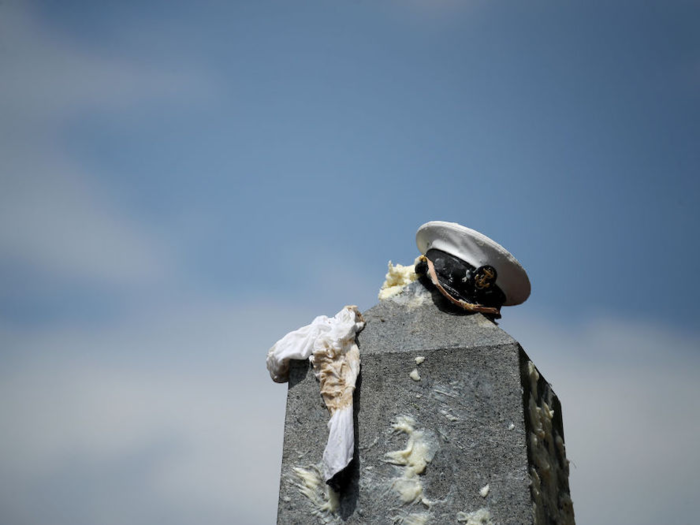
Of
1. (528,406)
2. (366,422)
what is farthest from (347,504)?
(528,406)


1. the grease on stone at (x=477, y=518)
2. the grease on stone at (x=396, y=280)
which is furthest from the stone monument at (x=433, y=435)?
the grease on stone at (x=396, y=280)

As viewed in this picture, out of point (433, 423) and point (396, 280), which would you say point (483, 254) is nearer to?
point (396, 280)

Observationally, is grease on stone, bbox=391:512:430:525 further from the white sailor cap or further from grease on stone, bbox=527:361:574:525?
the white sailor cap

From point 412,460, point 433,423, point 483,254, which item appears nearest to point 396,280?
point 483,254

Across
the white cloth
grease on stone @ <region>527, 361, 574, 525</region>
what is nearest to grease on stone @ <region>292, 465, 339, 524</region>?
the white cloth

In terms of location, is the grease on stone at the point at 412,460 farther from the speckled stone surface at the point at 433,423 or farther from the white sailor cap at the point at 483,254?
the white sailor cap at the point at 483,254

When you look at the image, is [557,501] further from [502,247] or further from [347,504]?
[502,247]
